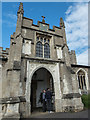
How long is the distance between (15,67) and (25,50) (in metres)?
2.32

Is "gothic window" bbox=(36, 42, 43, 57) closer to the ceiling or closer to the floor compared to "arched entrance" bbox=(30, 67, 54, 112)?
closer to the ceiling

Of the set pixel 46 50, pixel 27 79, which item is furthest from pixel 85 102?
pixel 46 50

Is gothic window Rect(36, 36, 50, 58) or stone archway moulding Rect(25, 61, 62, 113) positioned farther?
gothic window Rect(36, 36, 50, 58)

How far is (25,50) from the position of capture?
26.5 ft

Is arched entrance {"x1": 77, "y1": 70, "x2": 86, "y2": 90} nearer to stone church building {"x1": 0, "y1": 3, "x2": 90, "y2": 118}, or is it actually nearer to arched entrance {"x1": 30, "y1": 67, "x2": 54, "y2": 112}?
stone church building {"x1": 0, "y1": 3, "x2": 90, "y2": 118}

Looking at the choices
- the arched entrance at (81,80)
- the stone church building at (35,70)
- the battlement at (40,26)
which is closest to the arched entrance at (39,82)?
the stone church building at (35,70)

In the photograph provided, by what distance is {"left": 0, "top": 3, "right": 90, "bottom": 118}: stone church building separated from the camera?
602 centimetres

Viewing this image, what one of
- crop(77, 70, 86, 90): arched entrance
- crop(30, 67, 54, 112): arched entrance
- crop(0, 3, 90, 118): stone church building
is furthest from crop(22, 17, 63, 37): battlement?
crop(77, 70, 86, 90): arched entrance

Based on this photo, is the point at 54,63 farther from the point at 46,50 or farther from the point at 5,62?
the point at 5,62

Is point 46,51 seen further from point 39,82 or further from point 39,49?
point 39,82

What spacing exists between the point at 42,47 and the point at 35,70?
10.0ft

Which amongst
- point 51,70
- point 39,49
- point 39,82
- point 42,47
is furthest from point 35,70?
point 39,82

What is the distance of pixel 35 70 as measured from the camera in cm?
763

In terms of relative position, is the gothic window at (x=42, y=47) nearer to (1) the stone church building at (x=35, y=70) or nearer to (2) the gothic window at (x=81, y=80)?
(1) the stone church building at (x=35, y=70)
